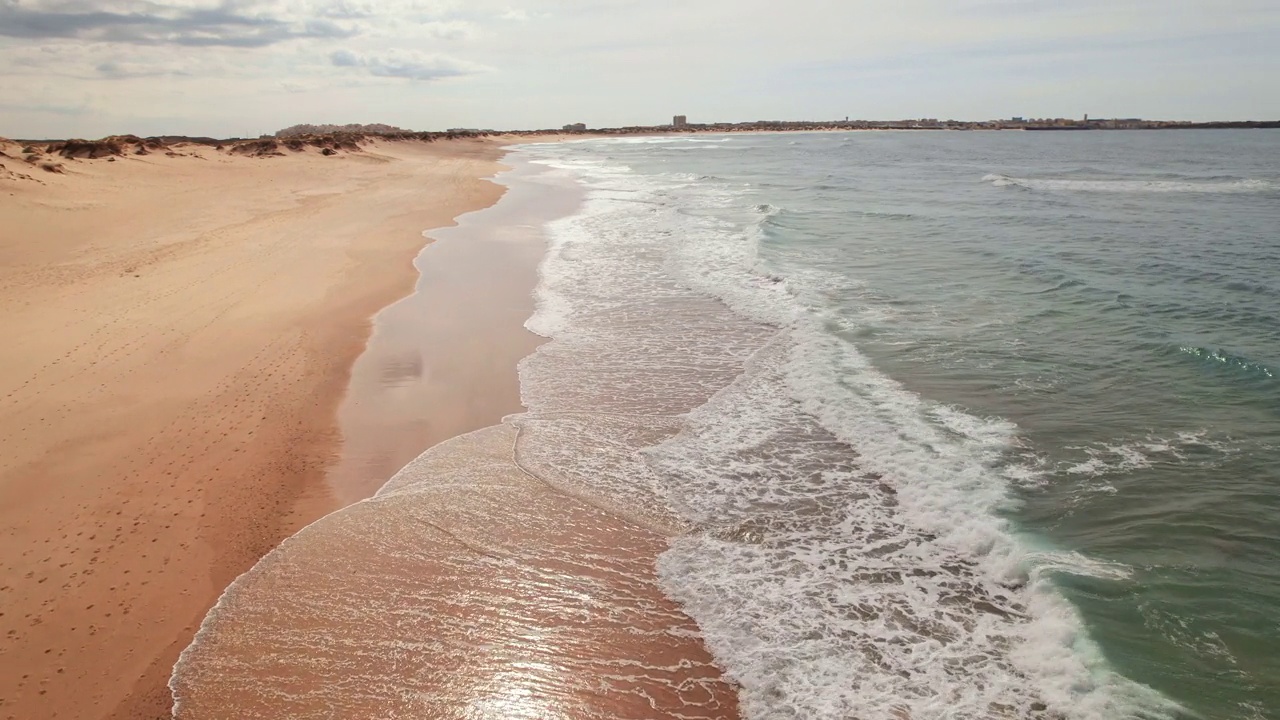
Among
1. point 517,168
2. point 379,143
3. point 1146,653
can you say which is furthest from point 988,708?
point 379,143

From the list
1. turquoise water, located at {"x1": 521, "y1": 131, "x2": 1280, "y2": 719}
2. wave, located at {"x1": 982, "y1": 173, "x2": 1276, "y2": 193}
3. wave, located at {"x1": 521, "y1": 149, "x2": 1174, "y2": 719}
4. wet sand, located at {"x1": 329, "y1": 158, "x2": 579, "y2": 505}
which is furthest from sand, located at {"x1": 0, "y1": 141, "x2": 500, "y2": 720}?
wave, located at {"x1": 982, "y1": 173, "x2": 1276, "y2": 193}

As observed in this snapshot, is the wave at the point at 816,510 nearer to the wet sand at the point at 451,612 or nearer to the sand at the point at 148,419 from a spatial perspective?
the wet sand at the point at 451,612

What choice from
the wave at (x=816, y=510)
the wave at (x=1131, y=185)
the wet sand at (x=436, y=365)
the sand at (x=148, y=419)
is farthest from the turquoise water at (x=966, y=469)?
the wave at (x=1131, y=185)

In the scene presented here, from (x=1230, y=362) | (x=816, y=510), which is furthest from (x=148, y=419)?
(x=1230, y=362)

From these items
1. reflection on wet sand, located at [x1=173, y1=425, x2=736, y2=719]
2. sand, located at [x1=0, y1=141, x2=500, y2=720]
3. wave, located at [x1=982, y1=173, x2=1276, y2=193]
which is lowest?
reflection on wet sand, located at [x1=173, y1=425, x2=736, y2=719]

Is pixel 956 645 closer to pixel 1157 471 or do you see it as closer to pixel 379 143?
pixel 1157 471

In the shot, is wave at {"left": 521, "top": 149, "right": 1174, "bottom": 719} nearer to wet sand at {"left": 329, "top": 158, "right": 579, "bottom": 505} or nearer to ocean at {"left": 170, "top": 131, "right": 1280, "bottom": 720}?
ocean at {"left": 170, "top": 131, "right": 1280, "bottom": 720}
